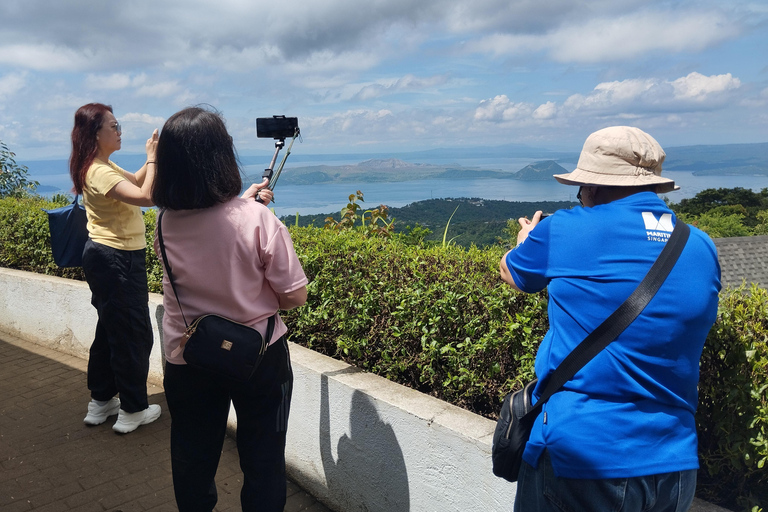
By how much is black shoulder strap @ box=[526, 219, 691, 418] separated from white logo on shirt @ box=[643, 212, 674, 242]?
2cm

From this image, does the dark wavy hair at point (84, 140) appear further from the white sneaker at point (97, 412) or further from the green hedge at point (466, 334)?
the white sneaker at point (97, 412)

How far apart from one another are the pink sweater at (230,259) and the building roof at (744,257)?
57.3ft

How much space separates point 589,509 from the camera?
5.71 feet

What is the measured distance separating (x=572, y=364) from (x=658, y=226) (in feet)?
1.58

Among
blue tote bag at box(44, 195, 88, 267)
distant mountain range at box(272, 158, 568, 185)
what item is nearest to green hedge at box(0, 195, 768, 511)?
blue tote bag at box(44, 195, 88, 267)

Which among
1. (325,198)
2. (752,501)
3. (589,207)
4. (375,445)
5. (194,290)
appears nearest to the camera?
(589,207)

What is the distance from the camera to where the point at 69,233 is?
4238 millimetres

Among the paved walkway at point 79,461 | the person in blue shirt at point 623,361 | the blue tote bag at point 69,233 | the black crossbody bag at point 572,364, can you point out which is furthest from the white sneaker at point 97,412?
the person in blue shirt at point 623,361

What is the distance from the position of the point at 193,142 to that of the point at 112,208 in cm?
185

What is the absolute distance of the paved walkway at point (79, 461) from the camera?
137 inches

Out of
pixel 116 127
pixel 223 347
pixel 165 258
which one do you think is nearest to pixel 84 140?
pixel 116 127

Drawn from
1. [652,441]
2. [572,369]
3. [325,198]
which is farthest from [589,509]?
[325,198]

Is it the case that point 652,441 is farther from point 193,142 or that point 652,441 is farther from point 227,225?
point 193,142

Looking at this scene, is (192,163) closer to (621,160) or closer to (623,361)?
(621,160)
